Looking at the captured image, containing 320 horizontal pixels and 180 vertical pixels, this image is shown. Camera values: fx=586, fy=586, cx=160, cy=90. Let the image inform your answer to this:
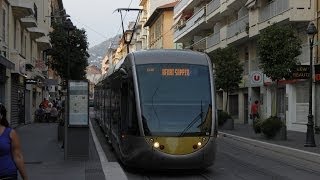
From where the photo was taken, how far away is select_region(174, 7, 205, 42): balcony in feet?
183

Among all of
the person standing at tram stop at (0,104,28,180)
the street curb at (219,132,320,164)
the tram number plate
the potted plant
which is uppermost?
the tram number plate

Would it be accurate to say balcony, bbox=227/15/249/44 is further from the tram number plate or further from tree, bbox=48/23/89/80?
the tram number plate

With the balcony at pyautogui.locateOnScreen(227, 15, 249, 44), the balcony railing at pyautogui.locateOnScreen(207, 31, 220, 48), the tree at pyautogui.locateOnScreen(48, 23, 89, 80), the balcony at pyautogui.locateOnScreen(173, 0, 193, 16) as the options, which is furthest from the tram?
the balcony at pyautogui.locateOnScreen(173, 0, 193, 16)

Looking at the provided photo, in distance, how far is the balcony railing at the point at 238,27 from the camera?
41.8m

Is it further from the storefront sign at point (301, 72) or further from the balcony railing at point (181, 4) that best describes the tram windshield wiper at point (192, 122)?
the balcony railing at point (181, 4)

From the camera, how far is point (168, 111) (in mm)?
13344

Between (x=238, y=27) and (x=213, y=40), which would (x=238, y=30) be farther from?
(x=213, y=40)

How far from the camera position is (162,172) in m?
14.0

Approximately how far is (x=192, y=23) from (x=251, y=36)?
2202cm

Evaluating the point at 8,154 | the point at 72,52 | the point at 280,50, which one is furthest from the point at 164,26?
the point at 8,154

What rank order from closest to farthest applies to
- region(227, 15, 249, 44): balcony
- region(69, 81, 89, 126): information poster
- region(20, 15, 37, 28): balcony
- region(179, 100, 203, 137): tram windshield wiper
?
region(179, 100, 203, 137): tram windshield wiper → region(69, 81, 89, 126): information poster → region(20, 15, 37, 28): balcony → region(227, 15, 249, 44): balcony

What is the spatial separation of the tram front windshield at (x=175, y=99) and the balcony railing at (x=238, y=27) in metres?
28.0

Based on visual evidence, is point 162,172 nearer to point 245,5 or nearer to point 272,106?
point 272,106

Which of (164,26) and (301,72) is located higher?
(164,26)
